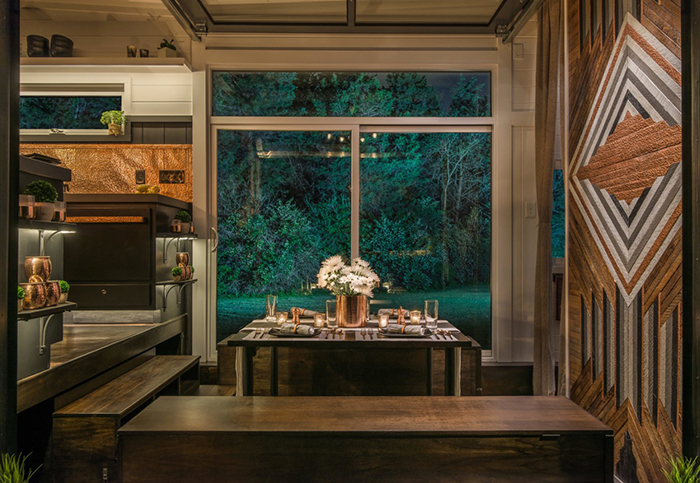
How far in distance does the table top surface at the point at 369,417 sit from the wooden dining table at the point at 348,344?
0.54 m

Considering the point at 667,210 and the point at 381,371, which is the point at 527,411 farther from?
the point at 381,371

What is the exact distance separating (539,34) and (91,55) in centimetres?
394

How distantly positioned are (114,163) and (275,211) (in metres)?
1.50

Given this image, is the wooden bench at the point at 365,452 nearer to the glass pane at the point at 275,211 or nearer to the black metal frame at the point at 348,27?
the glass pane at the point at 275,211

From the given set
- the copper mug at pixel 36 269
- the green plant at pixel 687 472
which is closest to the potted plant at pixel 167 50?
the copper mug at pixel 36 269

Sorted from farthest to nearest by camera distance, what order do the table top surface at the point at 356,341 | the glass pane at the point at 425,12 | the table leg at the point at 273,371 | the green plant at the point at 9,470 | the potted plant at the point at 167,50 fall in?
the potted plant at the point at 167,50
the glass pane at the point at 425,12
the table leg at the point at 273,371
the table top surface at the point at 356,341
the green plant at the point at 9,470

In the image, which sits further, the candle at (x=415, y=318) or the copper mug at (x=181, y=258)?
the copper mug at (x=181, y=258)

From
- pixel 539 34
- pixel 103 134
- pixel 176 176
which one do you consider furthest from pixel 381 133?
pixel 103 134

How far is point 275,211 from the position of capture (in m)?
4.35

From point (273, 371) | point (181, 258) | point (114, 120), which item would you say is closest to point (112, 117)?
point (114, 120)

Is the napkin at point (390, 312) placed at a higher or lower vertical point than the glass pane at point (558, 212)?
lower

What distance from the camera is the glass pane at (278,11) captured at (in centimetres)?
375

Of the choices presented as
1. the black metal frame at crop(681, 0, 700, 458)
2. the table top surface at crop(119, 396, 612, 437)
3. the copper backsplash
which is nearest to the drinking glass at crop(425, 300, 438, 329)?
the table top surface at crop(119, 396, 612, 437)

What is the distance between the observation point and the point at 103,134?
4203mm
